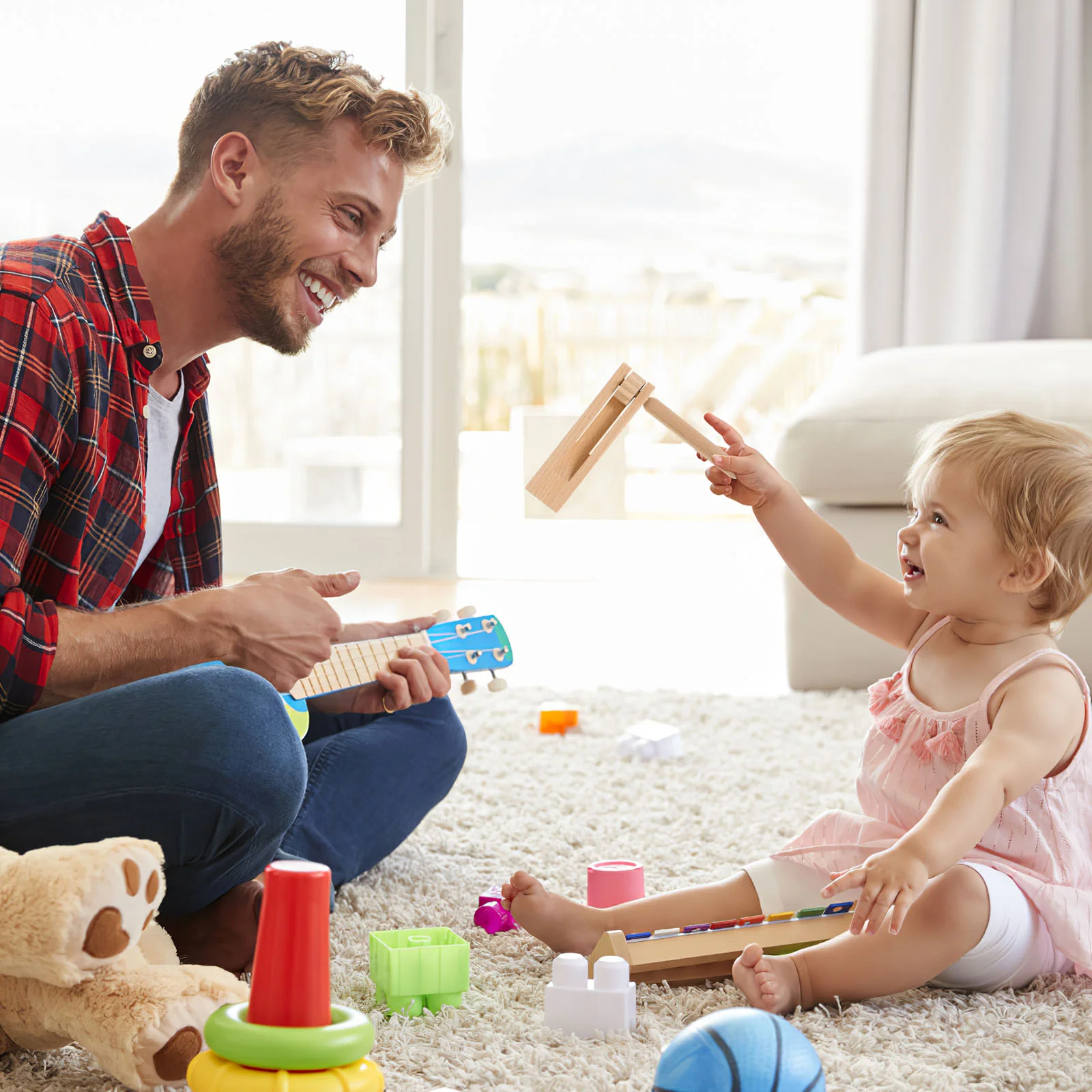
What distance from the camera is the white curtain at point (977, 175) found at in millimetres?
3154

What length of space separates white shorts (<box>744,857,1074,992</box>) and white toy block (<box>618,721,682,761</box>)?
64 centimetres

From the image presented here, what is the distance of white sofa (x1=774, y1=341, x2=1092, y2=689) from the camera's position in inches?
80.0

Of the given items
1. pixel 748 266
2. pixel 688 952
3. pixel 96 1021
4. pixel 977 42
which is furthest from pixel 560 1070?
pixel 748 266

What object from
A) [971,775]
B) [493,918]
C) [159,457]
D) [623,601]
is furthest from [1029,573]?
[623,601]

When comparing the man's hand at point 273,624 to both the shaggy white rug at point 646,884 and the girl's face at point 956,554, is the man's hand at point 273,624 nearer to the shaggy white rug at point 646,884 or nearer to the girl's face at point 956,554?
the shaggy white rug at point 646,884

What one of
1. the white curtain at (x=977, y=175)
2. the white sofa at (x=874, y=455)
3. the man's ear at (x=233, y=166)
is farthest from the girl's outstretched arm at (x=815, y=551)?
Answer: the white curtain at (x=977, y=175)

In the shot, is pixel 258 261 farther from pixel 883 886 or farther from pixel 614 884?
pixel 883 886

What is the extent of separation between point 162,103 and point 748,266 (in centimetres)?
260

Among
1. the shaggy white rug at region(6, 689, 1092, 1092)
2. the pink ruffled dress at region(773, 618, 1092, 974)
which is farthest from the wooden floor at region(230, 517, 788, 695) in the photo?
the pink ruffled dress at region(773, 618, 1092, 974)

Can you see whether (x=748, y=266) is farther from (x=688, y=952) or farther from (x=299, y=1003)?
(x=299, y=1003)

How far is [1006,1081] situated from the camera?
870mm

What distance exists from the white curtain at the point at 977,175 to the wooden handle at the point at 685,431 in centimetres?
223

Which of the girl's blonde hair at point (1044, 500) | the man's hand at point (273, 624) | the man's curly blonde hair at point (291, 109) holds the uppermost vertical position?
the man's curly blonde hair at point (291, 109)

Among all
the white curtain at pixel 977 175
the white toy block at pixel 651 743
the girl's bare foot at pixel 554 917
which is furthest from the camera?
the white curtain at pixel 977 175
